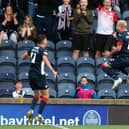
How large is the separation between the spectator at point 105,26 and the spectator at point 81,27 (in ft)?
1.09

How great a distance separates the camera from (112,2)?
19.5 meters

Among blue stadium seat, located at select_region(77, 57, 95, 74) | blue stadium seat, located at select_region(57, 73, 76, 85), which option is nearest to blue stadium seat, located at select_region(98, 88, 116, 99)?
blue stadium seat, located at select_region(57, 73, 76, 85)

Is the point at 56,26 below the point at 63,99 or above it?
above

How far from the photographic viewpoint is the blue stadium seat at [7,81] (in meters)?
17.5

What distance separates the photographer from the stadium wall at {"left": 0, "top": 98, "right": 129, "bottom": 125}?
16.4 meters

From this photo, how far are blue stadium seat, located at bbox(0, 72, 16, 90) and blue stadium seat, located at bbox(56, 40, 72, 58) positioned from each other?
1.52 meters

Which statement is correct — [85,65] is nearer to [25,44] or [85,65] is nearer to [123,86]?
[123,86]

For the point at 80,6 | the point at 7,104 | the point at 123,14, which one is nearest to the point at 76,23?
the point at 80,6

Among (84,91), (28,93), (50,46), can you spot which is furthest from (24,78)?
(84,91)

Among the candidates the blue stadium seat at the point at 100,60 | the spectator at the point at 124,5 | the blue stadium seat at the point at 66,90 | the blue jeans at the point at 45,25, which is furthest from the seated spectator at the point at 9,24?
the spectator at the point at 124,5

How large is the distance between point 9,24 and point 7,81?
5.91 ft

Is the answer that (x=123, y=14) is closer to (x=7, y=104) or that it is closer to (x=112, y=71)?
(x=112, y=71)

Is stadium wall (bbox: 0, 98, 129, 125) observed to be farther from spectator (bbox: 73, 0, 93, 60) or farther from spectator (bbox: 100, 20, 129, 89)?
spectator (bbox: 73, 0, 93, 60)

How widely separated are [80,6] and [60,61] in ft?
5.01
